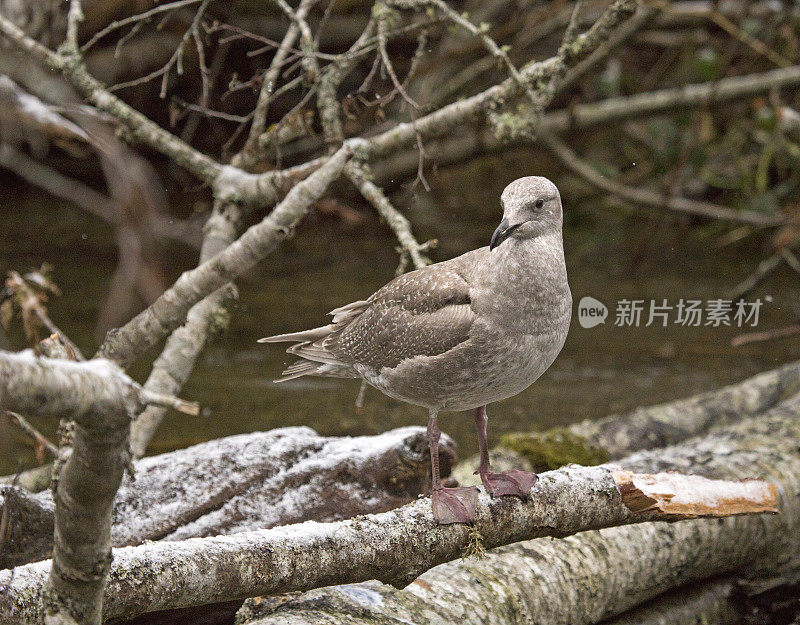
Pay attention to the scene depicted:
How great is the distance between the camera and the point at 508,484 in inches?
110

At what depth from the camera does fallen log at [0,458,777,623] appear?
2236 millimetres

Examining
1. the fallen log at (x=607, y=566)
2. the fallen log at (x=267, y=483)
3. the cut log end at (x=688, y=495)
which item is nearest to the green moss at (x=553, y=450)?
the fallen log at (x=607, y=566)

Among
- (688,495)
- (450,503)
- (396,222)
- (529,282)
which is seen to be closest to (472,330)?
(529,282)

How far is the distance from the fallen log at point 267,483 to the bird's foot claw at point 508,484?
0.59 meters

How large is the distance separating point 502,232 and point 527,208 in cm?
12

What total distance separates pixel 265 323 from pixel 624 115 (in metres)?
3.86

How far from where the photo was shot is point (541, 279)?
2439mm

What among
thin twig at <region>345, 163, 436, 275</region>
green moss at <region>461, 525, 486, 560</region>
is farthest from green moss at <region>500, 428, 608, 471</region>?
green moss at <region>461, 525, 486, 560</region>

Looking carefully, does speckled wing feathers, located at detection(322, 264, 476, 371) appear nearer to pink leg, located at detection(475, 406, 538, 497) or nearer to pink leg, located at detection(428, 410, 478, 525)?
pink leg, located at detection(428, 410, 478, 525)

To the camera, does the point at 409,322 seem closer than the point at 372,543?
No

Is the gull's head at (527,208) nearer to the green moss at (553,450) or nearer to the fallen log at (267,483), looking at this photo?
the fallen log at (267,483)

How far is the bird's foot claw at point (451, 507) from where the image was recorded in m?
2.64

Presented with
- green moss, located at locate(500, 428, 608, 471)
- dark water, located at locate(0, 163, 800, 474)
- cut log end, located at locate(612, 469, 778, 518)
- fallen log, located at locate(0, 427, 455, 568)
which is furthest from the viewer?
dark water, located at locate(0, 163, 800, 474)

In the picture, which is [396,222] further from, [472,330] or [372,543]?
[372,543]
